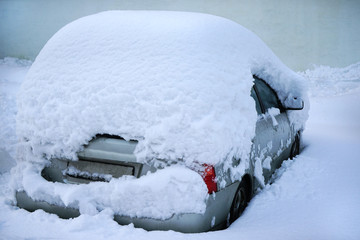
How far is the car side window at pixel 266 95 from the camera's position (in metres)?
3.88

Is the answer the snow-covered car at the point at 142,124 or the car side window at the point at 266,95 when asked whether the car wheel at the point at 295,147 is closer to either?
the car side window at the point at 266,95

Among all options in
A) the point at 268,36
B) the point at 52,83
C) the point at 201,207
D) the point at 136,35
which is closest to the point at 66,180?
the point at 52,83

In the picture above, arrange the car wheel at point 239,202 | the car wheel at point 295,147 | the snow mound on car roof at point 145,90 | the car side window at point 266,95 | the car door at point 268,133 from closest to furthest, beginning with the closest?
the snow mound on car roof at point 145,90
the car wheel at point 239,202
the car door at point 268,133
the car side window at point 266,95
the car wheel at point 295,147

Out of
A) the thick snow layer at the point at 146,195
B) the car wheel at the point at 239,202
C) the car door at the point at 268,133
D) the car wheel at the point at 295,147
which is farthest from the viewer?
the car wheel at the point at 295,147

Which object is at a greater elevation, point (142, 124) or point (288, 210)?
point (142, 124)

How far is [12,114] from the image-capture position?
22.7ft

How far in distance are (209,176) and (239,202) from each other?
741 millimetres

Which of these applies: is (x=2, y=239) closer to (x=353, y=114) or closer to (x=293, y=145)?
(x=293, y=145)

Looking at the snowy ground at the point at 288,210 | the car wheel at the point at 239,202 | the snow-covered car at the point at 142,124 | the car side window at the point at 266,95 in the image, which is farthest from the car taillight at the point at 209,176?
the car side window at the point at 266,95

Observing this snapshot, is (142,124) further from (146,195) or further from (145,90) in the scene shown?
(146,195)

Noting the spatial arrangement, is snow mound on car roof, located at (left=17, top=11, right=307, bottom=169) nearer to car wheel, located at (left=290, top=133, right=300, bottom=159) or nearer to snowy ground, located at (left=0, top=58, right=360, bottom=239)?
snowy ground, located at (left=0, top=58, right=360, bottom=239)

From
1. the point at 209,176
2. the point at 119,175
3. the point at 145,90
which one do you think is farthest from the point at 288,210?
the point at 145,90

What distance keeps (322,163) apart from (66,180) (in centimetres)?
303

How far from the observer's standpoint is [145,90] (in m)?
2.70
